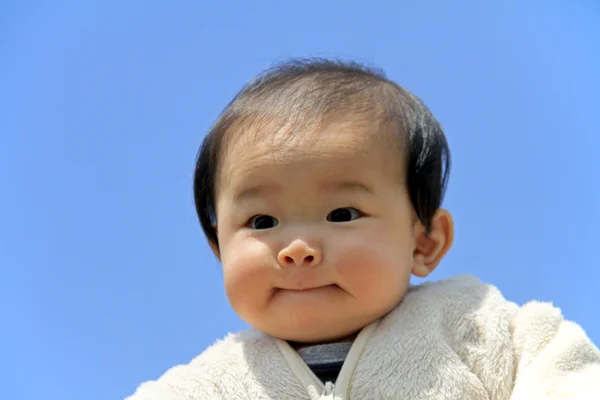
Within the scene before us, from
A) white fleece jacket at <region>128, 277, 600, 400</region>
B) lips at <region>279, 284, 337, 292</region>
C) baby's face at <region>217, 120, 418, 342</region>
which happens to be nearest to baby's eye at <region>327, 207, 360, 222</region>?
baby's face at <region>217, 120, 418, 342</region>

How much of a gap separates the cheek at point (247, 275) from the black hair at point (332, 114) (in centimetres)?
37

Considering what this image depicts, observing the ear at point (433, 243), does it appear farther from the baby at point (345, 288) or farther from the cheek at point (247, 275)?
the cheek at point (247, 275)

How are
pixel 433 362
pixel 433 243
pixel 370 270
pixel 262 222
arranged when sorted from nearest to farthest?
pixel 433 362, pixel 370 270, pixel 262 222, pixel 433 243

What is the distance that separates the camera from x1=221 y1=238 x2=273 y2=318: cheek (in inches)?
108

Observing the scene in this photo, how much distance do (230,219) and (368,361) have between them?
0.68 meters

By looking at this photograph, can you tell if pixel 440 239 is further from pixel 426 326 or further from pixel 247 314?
pixel 247 314

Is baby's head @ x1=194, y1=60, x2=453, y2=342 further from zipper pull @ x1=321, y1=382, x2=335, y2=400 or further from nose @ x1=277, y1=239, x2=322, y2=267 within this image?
zipper pull @ x1=321, y1=382, x2=335, y2=400

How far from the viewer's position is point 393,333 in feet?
9.01

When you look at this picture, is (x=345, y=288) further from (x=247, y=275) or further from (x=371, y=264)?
(x=247, y=275)

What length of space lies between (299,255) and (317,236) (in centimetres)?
9

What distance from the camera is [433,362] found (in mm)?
2604

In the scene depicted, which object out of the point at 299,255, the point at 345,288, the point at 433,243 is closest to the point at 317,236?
the point at 299,255

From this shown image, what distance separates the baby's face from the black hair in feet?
0.32

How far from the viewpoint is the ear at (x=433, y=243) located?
9.88 ft
